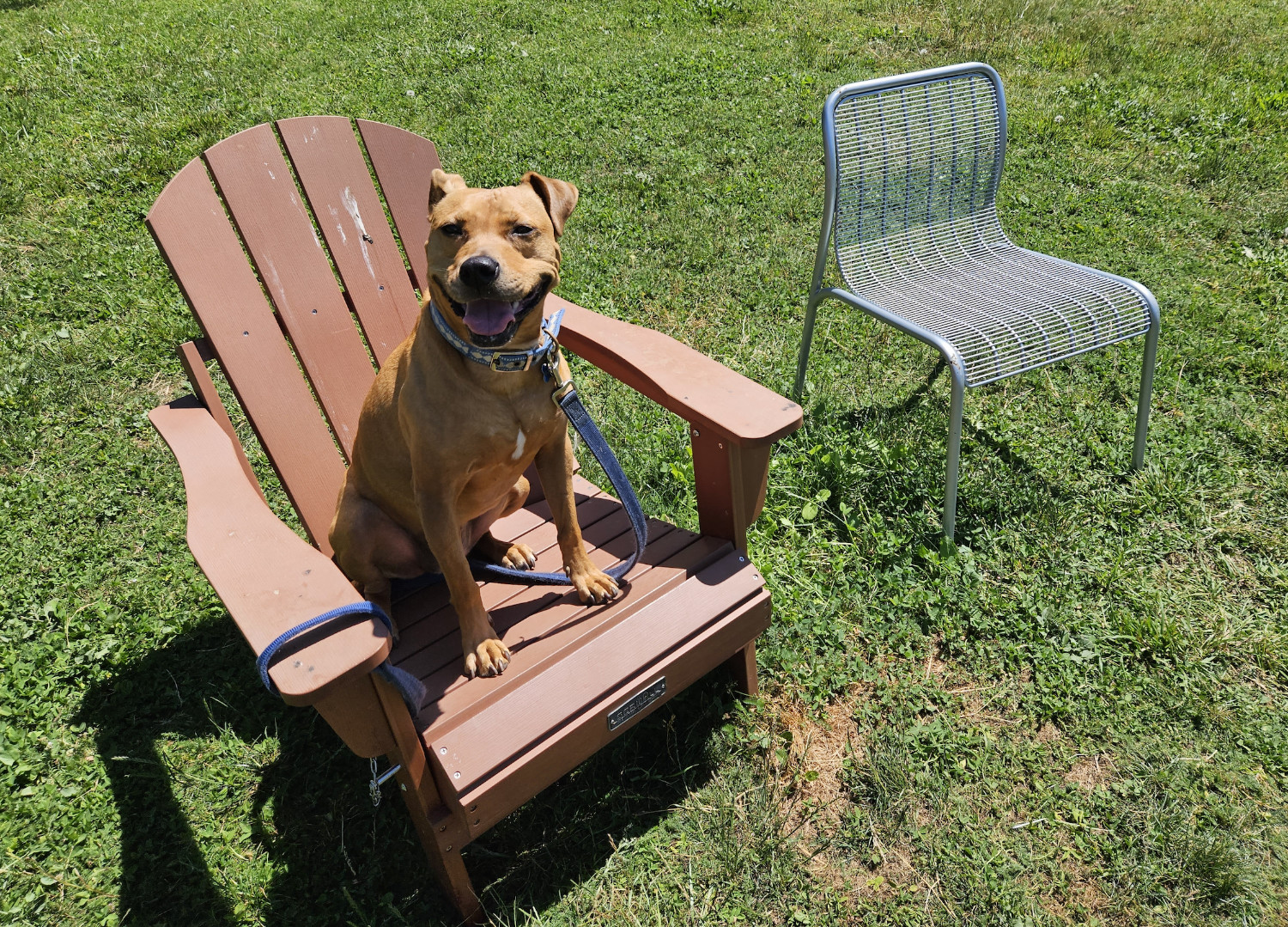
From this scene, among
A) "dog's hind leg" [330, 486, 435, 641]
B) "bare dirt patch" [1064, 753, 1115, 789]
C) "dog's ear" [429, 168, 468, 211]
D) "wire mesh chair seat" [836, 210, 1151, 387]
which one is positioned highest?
"dog's ear" [429, 168, 468, 211]

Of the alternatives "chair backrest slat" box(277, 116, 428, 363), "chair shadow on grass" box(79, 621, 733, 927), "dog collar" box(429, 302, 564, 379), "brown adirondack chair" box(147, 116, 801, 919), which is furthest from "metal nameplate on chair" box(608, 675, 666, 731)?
"chair backrest slat" box(277, 116, 428, 363)

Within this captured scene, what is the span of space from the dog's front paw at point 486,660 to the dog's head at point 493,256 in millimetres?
762

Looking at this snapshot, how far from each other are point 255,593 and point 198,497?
18.9 inches

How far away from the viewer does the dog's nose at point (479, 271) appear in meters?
1.77

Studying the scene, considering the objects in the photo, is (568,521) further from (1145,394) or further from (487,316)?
(1145,394)

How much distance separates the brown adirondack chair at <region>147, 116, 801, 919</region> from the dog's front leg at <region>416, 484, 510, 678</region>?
0.05m

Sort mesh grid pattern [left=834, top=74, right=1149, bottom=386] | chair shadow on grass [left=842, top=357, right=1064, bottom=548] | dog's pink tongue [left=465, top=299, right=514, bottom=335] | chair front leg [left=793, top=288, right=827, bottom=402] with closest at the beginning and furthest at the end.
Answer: dog's pink tongue [left=465, top=299, right=514, bottom=335], mesh grid pattern [left=834, top=74, right=1149, bottom=386], chair shadow on grass [left=842, top=357, right=1064, bottom=548], chair front leg [left=793, top=288, right=827, bottom=402]

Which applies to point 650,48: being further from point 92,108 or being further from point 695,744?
point 695,744

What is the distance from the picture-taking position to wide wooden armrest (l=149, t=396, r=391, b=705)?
4.79ft

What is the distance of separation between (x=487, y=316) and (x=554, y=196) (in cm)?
43

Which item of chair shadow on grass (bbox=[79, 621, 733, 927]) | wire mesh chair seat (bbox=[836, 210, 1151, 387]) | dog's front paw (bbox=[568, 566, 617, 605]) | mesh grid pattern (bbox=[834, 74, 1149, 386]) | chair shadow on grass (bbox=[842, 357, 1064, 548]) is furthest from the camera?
chair shadow on grass (bbox=[842, 357, 1064, 548])

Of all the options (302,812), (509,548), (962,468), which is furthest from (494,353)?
(962,468)

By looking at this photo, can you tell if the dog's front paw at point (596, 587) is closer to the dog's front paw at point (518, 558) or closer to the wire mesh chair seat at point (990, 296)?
the dog's front paw at point (518, 558)

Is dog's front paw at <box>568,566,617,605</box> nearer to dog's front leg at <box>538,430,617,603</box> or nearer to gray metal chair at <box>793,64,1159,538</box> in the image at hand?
dog's front leg at <box>538,430,617,603</box>
